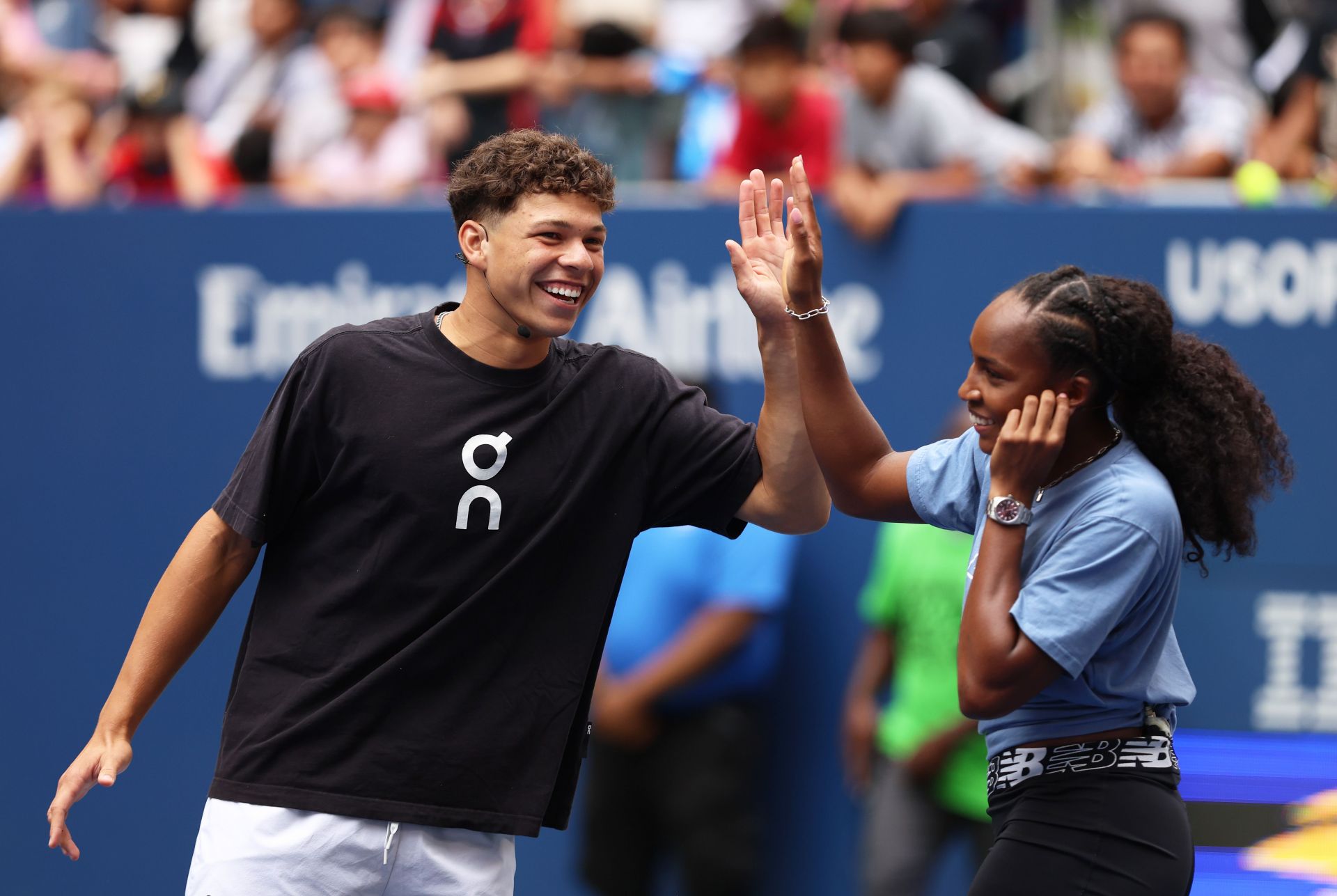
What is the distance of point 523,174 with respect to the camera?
114 inches

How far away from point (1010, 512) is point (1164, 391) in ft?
1.40

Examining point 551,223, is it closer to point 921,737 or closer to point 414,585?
point 414,585

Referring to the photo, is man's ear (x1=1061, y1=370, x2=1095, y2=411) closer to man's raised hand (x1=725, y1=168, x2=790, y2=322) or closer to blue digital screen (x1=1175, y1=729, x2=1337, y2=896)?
man's raised hand (x1=725, y1=168, x2=790, y2=322)

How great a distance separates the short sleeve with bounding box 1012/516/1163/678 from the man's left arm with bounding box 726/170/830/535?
537 millimetres

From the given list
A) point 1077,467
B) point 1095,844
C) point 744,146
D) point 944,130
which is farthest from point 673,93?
point 1095,844

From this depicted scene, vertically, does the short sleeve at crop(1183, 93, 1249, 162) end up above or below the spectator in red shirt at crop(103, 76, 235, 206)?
above

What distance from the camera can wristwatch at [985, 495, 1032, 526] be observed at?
2.55 meters

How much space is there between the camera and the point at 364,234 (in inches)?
222

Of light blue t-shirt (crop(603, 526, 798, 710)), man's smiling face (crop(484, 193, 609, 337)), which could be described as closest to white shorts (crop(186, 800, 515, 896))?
man's smiling face (crop(484, 193, 609, 337))

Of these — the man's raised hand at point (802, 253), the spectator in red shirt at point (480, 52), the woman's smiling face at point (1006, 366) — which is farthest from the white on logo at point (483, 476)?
the spectator in red shirt at point (480, 52)

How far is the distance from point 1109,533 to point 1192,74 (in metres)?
3.73

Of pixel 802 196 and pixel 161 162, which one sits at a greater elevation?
pixel 161 162

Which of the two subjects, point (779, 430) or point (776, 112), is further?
point (776, 112)

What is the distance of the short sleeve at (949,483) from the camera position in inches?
114
